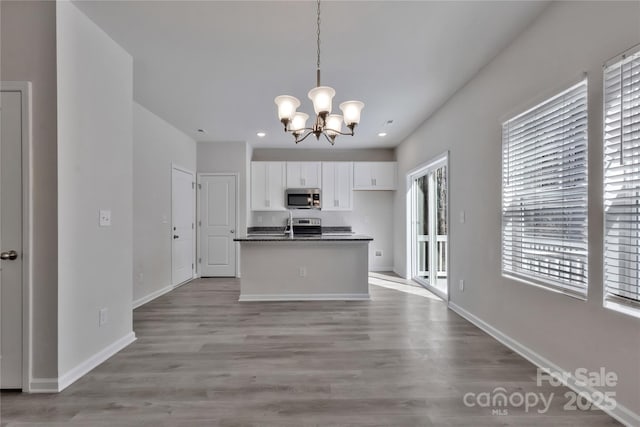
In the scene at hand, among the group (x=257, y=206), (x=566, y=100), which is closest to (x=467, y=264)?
(x=566, y=100)

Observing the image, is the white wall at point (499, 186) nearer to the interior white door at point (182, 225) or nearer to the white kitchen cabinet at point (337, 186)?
the white kitchen cabinet at point (337, 186)

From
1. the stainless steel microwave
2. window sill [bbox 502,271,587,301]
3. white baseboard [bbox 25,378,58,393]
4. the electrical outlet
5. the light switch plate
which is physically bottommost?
white baseboard [bbox 25,378,58,393]

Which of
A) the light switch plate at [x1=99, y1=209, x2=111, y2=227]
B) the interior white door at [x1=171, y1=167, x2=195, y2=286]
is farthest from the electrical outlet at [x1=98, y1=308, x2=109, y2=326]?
the interior white door at [x1=171, y1=167, x2=195, y2=286]

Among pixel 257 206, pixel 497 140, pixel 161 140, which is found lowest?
pixel 257 206

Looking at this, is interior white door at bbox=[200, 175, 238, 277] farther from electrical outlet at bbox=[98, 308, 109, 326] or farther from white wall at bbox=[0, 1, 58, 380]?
white wall at bbox=[0, 1, 58, 380]

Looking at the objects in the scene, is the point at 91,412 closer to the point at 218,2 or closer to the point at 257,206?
the point at 218,2

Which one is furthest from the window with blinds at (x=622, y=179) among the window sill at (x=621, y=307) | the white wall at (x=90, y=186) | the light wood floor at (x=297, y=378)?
the white wall at (x=90, y=186)

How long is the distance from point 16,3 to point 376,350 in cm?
367

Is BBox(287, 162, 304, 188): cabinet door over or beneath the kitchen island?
over

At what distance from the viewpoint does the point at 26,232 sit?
80.5 inches

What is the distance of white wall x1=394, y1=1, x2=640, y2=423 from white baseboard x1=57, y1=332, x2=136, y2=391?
A: 3.42 metres

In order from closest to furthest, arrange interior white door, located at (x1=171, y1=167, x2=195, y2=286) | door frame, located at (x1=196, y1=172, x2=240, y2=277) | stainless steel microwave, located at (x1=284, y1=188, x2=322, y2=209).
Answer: interior white door, located at (x1=171, y1=167, x2=195, y2=286)
door frame, located at (x1=196, y1=172, x2=240, y2=277)
stainless steel microwave, located at (x1=284, y1=188, x2=322, y2=209)

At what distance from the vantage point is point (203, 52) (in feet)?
9.06

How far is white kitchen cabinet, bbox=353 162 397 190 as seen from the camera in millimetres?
6305
